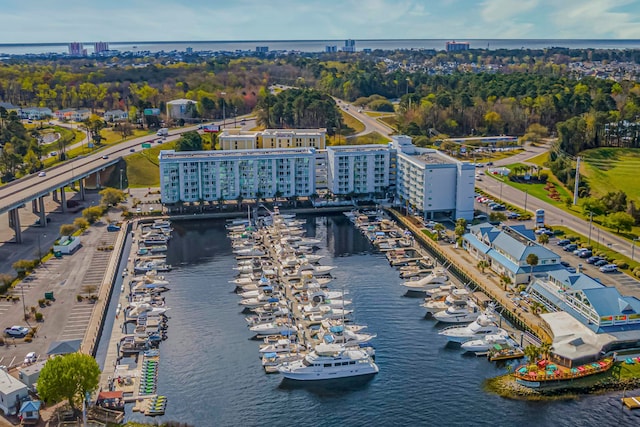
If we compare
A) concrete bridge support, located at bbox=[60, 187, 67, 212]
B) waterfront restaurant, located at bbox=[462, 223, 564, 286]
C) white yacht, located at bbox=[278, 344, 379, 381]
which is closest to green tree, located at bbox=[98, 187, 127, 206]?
concrete bridge support, located at bbox=[60, 187, 67, 212]

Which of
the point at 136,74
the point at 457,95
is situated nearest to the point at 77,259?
the point at 457,95

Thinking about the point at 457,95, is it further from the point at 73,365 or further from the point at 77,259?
the point at 73,365

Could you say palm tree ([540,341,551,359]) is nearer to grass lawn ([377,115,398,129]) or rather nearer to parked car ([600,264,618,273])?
parked car ([600,264,618,273])

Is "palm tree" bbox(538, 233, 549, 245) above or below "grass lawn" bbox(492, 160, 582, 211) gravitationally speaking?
below

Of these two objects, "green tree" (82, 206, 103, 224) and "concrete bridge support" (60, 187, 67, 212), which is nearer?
"green tree" (82, 206, 103, 224)

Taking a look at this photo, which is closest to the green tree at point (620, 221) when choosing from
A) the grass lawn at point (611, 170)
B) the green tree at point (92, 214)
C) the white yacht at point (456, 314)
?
the grass lawn at point (611, 170)

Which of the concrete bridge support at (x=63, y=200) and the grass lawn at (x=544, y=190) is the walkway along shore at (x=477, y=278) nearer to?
the grass lawn at (x=544, y=190)

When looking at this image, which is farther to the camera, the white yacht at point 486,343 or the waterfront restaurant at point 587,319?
the white yacht at point 486,343

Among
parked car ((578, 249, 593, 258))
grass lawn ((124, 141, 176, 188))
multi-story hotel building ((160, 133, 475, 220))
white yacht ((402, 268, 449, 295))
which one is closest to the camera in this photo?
white yacht ((402, 268, 449, 295))
